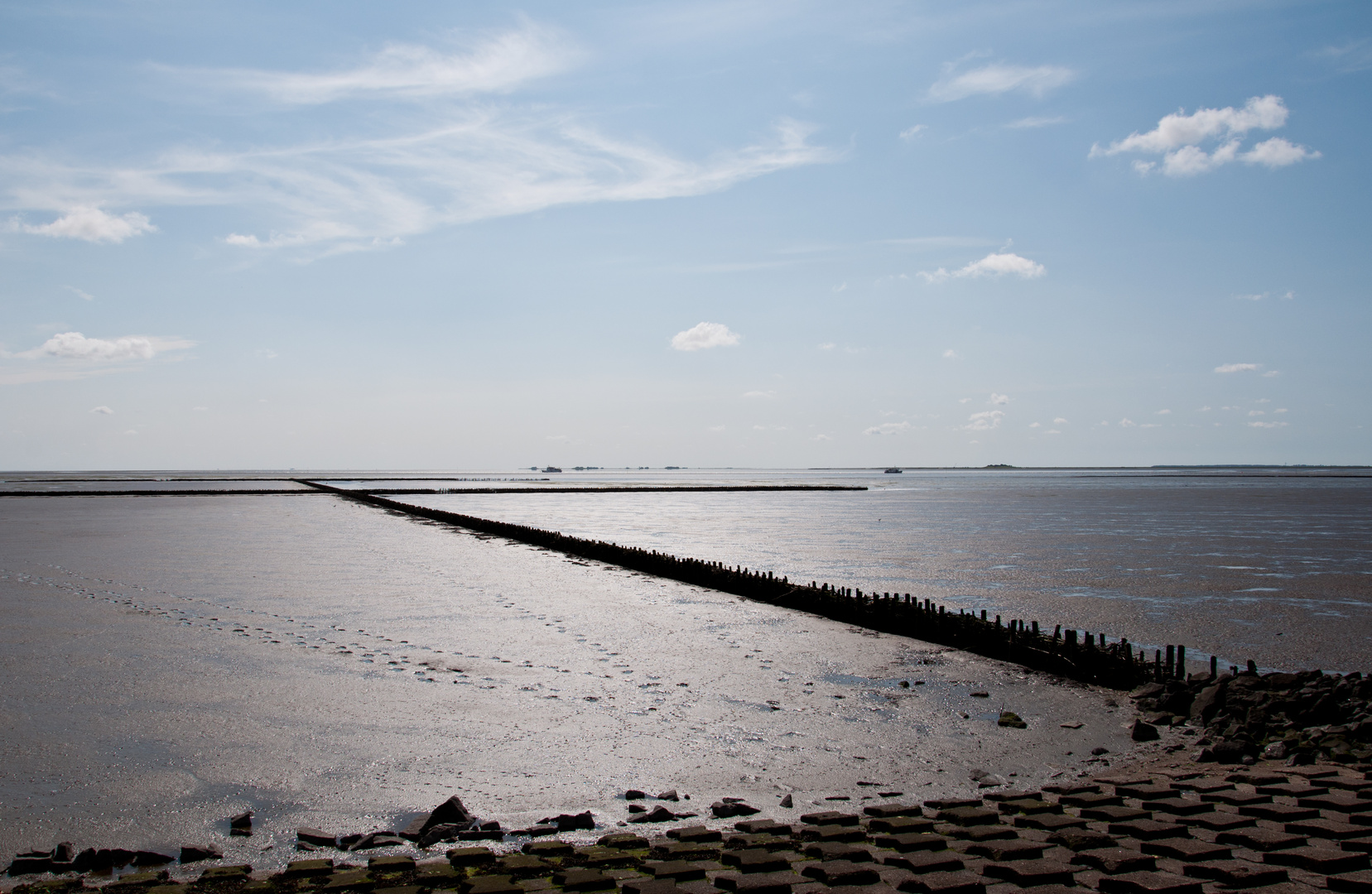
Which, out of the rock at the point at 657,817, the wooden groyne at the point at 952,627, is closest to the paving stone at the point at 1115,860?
the rock at the point at 657,817

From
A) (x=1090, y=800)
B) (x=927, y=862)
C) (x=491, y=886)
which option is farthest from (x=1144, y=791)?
(x=491, y=886)

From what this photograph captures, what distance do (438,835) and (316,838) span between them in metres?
0.95

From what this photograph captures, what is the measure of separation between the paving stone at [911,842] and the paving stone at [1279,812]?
2510 mm

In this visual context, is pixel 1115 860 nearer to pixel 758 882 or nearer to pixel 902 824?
pixel 902 824

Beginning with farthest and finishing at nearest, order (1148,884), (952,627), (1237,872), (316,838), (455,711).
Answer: (952,627) → (455,711) → (316,838) → (1237,872) → (1148,884)

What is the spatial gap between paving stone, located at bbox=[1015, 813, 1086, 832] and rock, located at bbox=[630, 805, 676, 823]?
276 centimetres

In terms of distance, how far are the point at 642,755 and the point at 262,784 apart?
365 centimetres

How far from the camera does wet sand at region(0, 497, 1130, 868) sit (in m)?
8.11

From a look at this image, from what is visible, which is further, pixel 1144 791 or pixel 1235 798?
pixel 1144 791

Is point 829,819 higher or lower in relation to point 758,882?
lower

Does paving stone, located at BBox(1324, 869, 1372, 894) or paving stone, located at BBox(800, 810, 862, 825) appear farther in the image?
paving stone, located at BBox(800, 810, 862, 825)

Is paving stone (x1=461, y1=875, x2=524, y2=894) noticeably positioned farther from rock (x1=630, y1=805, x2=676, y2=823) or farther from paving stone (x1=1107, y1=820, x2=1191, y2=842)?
paving stone (x1=1107, y1=820, x2=1191, y2=842)

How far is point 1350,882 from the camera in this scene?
5.60m

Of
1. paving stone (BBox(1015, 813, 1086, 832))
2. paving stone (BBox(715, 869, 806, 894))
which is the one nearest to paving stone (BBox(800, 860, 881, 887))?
paving stone (BBox(715, 869, 806, 894))
